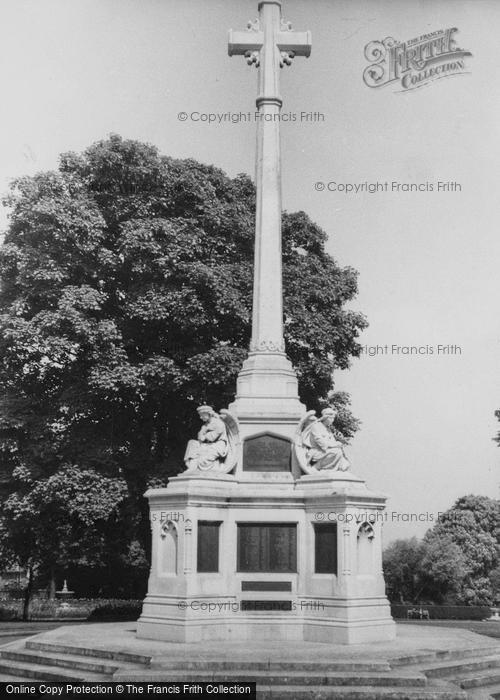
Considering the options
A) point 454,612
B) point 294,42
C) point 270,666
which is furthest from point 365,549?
point 454,612

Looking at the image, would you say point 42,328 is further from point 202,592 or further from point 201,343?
point 202,592

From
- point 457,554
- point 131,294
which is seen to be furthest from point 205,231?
point 457,554

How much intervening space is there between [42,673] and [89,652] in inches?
43.4

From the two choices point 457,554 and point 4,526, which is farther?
point 457,554

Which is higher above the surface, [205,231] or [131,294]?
[205,231]

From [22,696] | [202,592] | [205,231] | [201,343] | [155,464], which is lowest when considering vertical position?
[22,696]

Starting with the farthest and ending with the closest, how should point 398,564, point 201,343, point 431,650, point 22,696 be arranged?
point 398,564 → point 201,343 → point 431,650 → point 22,696

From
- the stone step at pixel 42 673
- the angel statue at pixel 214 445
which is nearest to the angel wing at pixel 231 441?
the angel statue at pixel 214 445

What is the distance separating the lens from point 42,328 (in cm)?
2397

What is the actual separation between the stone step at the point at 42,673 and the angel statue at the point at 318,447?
5.77m

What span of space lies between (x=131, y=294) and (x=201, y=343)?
2463mm

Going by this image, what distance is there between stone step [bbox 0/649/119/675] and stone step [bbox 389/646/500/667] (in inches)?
169

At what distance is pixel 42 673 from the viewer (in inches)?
516

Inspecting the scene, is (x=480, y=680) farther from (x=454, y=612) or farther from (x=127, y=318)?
(x=454, y=612)
